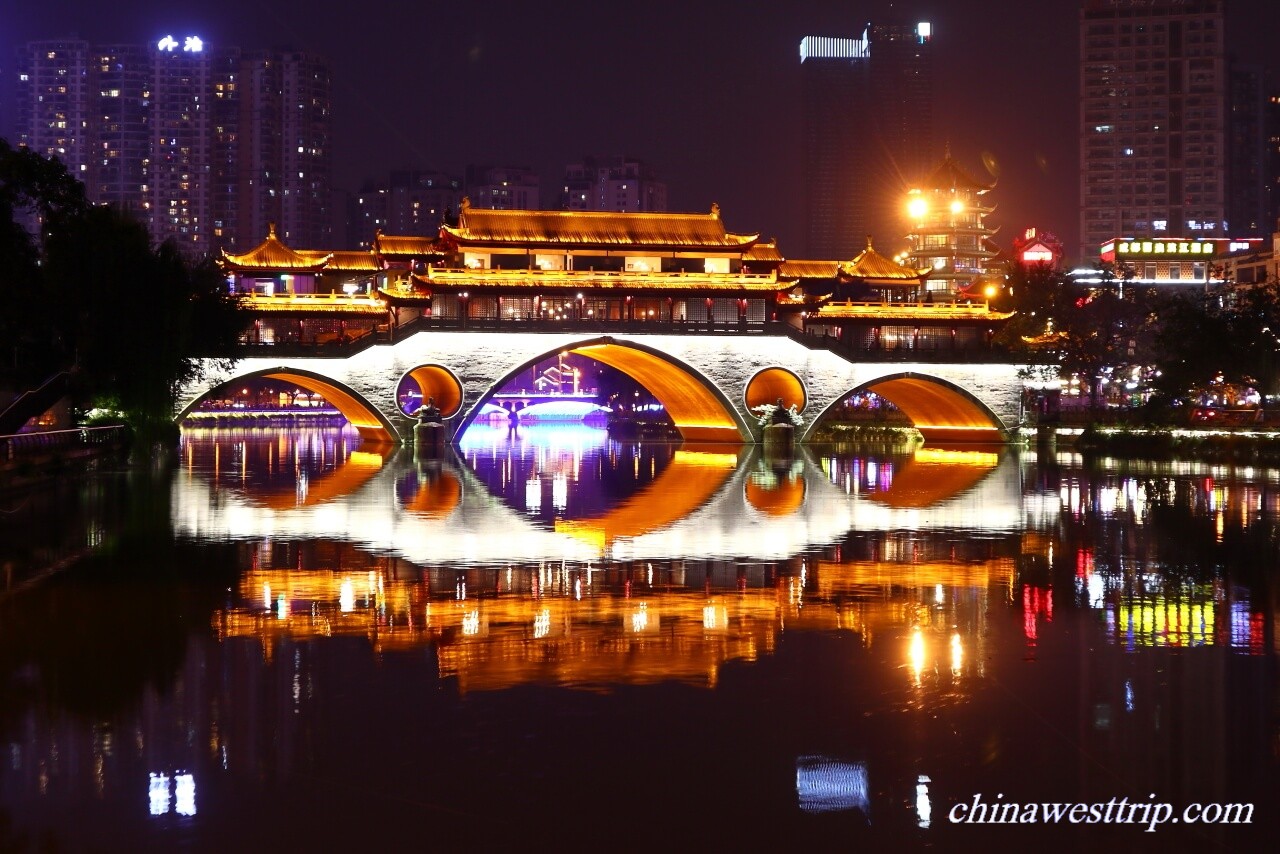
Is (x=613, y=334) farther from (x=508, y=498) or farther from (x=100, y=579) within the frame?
(x=100, y=579)

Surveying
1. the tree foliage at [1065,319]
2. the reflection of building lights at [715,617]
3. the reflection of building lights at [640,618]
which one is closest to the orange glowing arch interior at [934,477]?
the reflection of building lights at [715,617]

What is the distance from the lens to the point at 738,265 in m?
61.5

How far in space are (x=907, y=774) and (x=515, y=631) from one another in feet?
17.5

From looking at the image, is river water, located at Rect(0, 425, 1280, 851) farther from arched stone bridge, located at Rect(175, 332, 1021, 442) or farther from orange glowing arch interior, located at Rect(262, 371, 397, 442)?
orange glowing arch interior, located at Rect(262, 371, 397, 442)

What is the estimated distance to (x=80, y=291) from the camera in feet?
114

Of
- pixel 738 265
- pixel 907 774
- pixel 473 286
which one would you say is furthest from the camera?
pixel 738 265

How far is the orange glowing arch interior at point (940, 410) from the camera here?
64.1 meters

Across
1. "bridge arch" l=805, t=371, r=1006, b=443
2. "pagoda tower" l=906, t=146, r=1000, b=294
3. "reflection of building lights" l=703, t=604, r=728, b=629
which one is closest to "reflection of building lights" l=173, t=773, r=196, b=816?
"reflection of building lights" l=703, t=604, r=728, b=629

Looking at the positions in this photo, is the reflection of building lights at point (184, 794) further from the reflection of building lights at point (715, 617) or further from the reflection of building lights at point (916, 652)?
the reflection of building lights at point (715, 617)

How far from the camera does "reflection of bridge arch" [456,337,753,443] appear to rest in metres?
58.3

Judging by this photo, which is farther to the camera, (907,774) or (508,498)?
(508,498)

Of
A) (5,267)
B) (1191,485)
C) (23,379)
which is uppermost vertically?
(5,267)

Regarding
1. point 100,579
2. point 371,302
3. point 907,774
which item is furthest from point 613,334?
point 907,774

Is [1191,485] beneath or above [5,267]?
beneath
